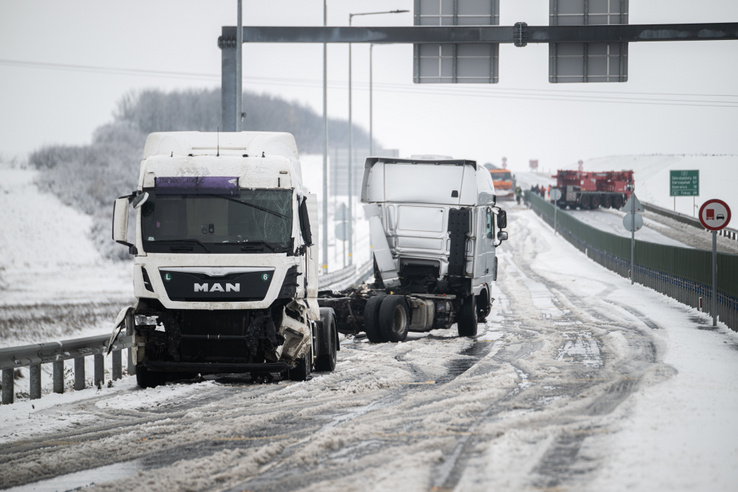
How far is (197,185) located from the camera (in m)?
12.5

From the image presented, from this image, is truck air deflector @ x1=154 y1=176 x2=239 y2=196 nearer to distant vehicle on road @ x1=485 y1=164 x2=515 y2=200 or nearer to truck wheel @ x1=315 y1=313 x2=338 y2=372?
truck wheel @ x1=315 y1=313 x2=338 y2=372

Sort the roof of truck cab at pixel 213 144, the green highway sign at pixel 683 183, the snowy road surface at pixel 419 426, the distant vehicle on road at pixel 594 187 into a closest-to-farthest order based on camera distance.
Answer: the snowy road surface at pixel 419 426
the roof of truck cab at pixel 213 144
the green highway sign at pixel 683 183
the distant vehicle on road at pixel 594 187

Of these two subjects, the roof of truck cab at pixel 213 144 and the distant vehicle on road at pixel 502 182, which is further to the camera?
the distant vehicle on road at pixel 502 182

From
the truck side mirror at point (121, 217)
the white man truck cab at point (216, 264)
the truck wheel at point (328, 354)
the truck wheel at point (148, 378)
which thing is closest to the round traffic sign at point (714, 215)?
the truck wheel at point (328, 354)

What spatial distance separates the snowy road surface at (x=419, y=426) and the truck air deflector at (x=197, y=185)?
246cm

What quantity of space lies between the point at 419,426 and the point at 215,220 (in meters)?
4.29

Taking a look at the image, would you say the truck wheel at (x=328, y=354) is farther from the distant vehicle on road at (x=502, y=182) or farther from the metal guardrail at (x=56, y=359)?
the distant vehicle on road at (x=502, y=182)

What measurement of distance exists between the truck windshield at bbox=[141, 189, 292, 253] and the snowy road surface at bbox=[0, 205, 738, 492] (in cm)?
184

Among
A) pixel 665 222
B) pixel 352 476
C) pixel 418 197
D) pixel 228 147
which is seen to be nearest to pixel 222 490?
pixel 352 476

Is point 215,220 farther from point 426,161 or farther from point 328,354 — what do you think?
point 426,161

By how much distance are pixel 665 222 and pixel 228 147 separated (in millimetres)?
67722

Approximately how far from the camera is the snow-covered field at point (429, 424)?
7477 mm

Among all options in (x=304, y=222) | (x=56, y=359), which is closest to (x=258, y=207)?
(x=304, y=222)

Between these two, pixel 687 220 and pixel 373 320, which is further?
pixel 687 220
